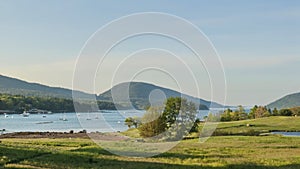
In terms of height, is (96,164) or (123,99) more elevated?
(123,99)

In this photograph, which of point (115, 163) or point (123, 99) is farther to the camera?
point (123, 99)

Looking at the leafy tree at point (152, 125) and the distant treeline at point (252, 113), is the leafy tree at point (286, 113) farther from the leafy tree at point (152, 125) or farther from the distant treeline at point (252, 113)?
the leafy tree at point (152, 125)

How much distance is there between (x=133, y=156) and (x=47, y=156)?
8.23 meters

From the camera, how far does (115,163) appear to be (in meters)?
36.7

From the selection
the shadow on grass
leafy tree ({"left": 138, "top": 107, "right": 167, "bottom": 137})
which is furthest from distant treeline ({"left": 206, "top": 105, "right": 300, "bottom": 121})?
the shadow on grass

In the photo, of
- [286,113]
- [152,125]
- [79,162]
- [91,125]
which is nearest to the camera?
[79,162]

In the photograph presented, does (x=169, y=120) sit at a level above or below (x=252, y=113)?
below

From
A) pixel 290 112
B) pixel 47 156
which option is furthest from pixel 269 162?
pixel 290 112

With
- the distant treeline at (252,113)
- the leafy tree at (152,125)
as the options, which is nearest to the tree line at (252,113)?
the distant treeline at (252,113)

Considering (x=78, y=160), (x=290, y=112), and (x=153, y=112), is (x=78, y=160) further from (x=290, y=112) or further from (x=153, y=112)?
(x=290, y=112)

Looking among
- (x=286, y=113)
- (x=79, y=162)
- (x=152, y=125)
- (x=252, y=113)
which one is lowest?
(x=79, y=162)

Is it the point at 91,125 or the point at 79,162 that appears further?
the point at 91,125

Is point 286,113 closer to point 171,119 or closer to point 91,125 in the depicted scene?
point 91,125

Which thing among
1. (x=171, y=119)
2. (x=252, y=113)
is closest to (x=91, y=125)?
(x=171, y=119)
